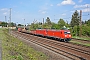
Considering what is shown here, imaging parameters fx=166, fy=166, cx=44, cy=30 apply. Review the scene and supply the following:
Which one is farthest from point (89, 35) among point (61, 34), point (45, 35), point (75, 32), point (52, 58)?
point (52, 58)

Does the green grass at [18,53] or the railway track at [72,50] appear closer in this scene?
the green grass at [18,53]

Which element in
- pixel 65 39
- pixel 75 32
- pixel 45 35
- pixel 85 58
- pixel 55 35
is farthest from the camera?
pixel 75 32

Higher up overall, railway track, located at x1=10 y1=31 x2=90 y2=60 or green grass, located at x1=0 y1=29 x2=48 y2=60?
green grass, located at x1=0 y1=29 x2=48 y2=60

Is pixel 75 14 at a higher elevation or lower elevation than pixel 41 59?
higher

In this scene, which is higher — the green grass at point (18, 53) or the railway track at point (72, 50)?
the green grass at point (18, 53)

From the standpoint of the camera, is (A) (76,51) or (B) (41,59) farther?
(A) (76,51)

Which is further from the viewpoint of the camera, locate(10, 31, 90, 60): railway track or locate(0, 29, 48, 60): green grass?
locate(10, 31, 90, 60): railway track

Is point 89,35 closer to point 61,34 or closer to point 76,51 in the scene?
point 61,34

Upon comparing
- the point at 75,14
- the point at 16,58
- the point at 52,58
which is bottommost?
the point at 52,58

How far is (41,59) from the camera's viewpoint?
57.3 ft

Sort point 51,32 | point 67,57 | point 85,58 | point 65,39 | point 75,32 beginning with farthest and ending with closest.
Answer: point 75,32, point 51,32, point 65,39, point 67,57, point 85,58

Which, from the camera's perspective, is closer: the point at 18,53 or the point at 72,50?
the point at 18,53

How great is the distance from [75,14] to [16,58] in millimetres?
95779

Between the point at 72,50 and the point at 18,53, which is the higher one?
the point at 18,53
